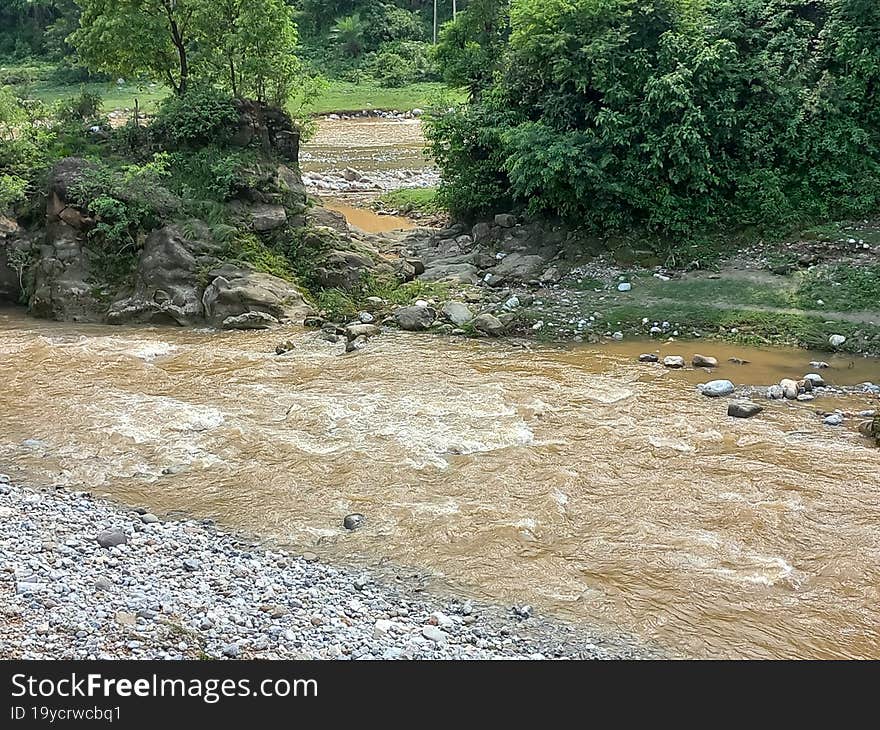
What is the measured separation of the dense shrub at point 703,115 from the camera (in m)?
21.5

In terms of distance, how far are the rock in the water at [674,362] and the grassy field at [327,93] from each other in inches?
1634

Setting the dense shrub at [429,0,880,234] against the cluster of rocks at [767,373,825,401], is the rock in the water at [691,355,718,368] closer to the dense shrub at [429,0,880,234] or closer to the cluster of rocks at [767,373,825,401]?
the cluster of rocks at [767,373,825,401]

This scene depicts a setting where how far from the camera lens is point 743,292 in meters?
19.9

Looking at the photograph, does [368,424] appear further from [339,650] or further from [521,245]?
[521,245]

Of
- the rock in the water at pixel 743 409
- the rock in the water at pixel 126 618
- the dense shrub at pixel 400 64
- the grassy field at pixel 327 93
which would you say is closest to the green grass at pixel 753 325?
the rock in the water at pixel 743 409

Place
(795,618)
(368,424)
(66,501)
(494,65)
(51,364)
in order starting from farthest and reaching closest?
(494,65)
(51,364)
(368,424)
(66,501)
(795,618)

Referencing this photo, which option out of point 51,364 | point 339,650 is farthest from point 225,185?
point 339,650

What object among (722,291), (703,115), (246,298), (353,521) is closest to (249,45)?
(246,298)

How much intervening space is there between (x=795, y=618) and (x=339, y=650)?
4735mm

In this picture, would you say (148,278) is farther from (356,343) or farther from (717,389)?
(717,389)

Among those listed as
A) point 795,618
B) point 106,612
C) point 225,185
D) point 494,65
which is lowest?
point 795,618

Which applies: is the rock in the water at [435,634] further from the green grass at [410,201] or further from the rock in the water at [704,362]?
the green grass at [410,201]

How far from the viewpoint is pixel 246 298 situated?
20438 millimetres

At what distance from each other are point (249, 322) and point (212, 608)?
455 inches
